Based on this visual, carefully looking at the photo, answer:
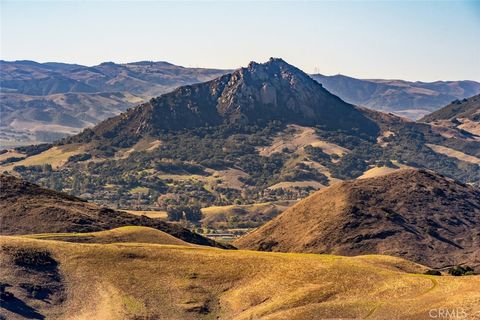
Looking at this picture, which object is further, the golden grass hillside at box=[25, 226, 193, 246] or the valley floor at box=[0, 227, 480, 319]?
the golden grass hillside at box=[25, 226, 193, 246]

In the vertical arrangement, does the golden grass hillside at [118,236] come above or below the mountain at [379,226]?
above

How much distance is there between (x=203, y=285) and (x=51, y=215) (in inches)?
2286

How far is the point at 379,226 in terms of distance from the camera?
172 m

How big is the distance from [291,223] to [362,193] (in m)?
21.2

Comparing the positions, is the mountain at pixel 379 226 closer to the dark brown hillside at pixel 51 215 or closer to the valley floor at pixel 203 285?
the dark brown hillside at pixel 51 215

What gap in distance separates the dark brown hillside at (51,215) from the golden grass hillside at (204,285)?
3375 cm

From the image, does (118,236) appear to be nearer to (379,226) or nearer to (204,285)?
(204,285)

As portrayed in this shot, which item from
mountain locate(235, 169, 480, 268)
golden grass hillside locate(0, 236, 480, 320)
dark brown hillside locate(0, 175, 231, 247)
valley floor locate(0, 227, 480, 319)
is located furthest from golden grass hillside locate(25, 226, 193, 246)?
mountain locate(235, 169, 480, 268)

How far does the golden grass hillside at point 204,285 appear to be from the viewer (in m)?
84.7

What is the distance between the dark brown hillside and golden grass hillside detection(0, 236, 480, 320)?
33751 millimetres

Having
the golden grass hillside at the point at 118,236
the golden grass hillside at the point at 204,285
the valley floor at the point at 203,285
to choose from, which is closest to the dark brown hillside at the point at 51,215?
the golden grass hillside at the point at 118,236

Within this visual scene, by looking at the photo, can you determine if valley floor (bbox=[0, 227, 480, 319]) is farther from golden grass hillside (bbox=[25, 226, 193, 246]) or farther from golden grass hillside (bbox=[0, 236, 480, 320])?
golden grass hillside (bbox=[25, 226, 193, 246])

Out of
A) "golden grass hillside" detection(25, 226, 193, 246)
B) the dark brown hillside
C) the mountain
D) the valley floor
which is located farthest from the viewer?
the mountain

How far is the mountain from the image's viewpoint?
538 ft
